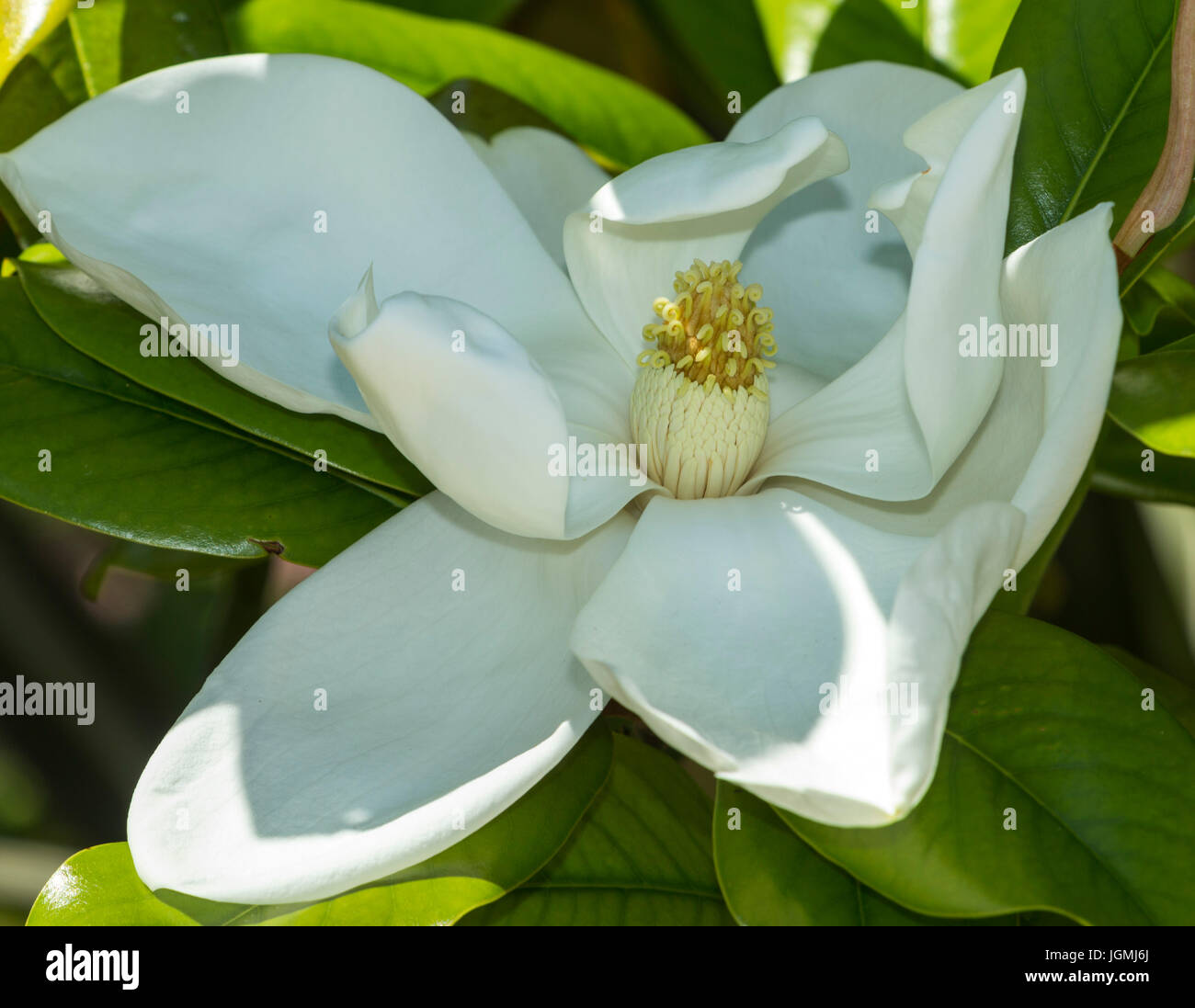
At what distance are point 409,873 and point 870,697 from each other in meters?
0.35

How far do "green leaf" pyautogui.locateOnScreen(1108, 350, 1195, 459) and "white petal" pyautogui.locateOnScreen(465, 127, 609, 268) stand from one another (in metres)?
0.54

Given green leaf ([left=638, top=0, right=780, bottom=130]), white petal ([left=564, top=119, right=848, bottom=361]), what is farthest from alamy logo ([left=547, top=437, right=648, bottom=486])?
green leaf ([left=638, top=0, right=780, bottom=130])

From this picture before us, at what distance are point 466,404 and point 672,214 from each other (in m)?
0.23

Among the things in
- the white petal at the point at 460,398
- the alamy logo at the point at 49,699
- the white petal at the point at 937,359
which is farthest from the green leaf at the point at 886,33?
the alamy logo at the point at 49,699

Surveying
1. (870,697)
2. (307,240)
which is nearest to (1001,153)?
(870,697)

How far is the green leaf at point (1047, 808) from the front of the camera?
822 millimetres

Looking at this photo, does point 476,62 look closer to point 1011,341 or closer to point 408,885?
point 1011,341

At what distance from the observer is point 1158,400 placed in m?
0.94

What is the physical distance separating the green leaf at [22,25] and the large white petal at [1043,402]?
738 mm

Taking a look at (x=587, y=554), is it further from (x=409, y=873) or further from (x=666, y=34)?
(x=666, y=34)

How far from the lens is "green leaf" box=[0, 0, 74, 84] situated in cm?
111

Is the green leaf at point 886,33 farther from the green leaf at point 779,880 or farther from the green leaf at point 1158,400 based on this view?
the green leaf at point 779,880
